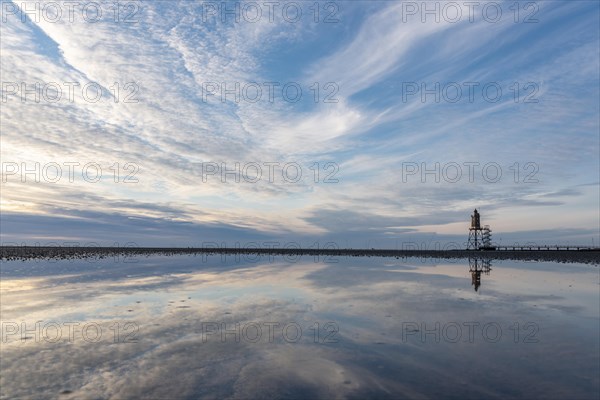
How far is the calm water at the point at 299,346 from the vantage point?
9.24m

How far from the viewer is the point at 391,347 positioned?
41.7ft

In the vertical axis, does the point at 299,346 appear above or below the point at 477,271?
above

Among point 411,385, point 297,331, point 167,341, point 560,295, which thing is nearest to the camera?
point 411,385

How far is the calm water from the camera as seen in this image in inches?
364

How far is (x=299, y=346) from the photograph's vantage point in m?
12.9

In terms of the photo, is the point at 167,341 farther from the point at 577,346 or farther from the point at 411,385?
the point at 577,346

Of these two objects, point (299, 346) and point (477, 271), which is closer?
point (299, 346)

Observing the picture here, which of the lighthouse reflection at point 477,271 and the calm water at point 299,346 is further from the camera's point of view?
the lighthouse reflection at point 477,271

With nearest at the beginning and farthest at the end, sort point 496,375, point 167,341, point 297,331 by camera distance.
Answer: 1. point 496,375
2. point 167,341
3. point 297,331

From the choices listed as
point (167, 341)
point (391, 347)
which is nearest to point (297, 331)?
point (391, 347)

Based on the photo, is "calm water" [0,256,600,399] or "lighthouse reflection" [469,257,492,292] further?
"lighthouse reflection" [469,257,492,292]

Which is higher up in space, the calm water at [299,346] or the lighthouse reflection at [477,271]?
the calm water at [299,346]

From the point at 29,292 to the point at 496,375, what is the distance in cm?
2751

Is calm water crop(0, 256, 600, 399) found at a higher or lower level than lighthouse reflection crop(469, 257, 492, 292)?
higher
